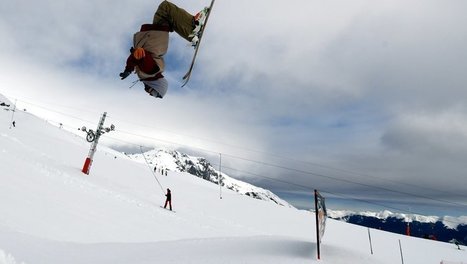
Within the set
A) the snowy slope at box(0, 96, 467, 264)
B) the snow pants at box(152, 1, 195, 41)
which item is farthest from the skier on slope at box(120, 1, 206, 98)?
the snowy slope at box(0, 96, 467, 264)

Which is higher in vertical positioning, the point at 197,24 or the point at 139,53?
the point at 197,24

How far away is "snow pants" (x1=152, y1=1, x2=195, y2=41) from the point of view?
6.08 metres

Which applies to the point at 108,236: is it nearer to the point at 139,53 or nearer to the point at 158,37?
the point at 139,53

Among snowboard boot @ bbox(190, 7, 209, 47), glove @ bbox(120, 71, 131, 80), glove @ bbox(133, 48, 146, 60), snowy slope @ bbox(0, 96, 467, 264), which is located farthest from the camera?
glove @ bbox(120, 71, 131, 80)

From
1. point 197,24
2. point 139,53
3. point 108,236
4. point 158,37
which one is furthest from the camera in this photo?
point 108,236

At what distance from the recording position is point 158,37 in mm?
6301

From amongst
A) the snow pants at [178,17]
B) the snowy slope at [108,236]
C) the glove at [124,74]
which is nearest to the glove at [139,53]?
the glove at [124,74]

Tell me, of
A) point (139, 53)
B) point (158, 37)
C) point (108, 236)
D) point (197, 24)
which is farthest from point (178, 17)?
point (108, 236)

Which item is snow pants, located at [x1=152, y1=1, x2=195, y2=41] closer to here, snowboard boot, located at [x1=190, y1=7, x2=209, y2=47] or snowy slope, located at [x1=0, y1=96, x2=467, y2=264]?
snowboard boot, located at [x1=190, y1=7, x2=209, y2=47]

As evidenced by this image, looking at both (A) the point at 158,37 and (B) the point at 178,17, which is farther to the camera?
(A) the point at 158,37

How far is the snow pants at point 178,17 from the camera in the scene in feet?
19.9

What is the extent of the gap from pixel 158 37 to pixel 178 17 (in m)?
0.54

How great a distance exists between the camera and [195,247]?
6605 mm

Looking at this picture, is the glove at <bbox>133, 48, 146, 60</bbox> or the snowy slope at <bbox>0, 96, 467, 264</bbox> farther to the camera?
the glove at <bbox>133, 48, 146, 60</bbox>
